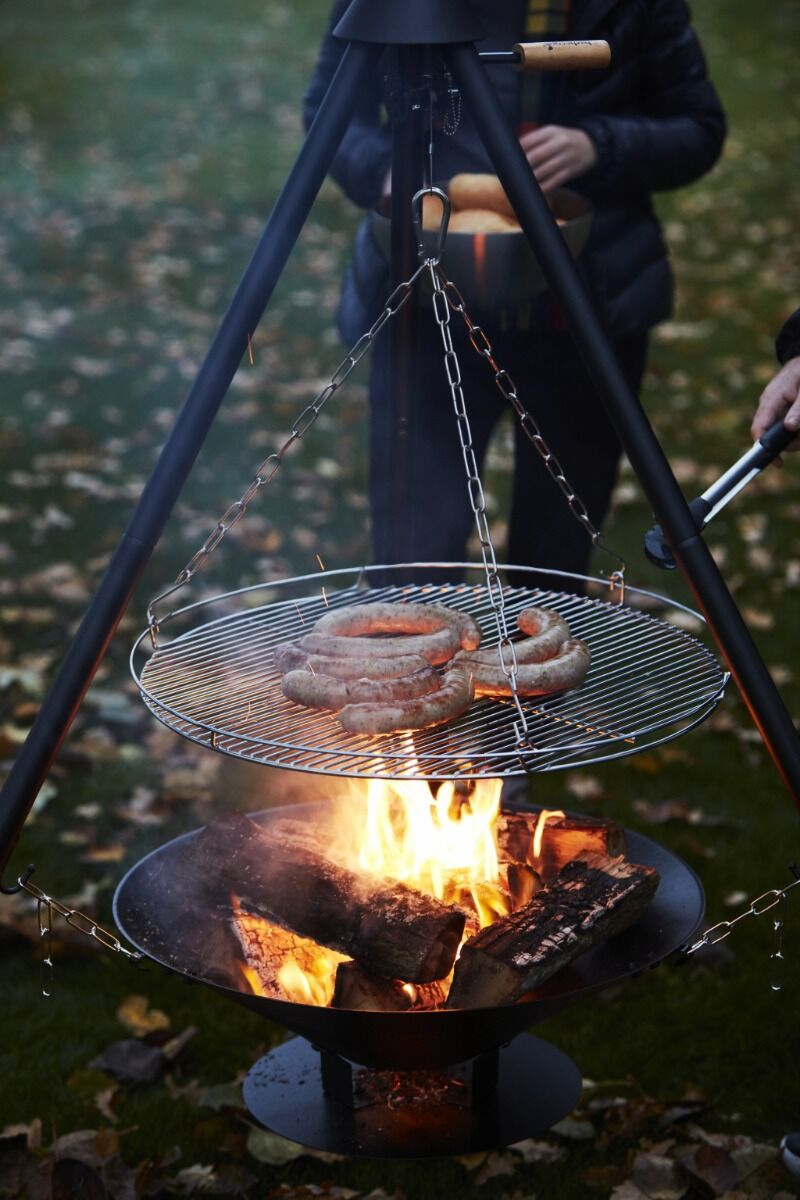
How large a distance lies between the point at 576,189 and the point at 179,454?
141 centimetres

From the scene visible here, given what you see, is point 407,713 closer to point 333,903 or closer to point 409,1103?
point 333,903

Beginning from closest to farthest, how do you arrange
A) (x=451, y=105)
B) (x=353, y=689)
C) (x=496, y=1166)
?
(x=353, y=689), (x=451, y=105), (x=496, y=1166)

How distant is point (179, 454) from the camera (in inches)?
91.5

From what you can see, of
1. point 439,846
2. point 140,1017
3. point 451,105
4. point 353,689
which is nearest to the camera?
point 353,689

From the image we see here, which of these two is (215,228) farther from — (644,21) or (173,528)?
(644,21)

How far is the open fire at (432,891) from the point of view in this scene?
2438mm

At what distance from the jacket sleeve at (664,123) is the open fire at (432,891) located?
4.63ft

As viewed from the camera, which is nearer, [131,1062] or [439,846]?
[439,846]

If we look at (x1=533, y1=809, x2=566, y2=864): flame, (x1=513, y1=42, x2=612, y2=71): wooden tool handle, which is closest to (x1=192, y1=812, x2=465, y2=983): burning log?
(x1=533, y1=809, x2=566, y2=864): flame

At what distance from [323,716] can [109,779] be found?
81.1 inches

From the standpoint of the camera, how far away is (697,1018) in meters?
3.34

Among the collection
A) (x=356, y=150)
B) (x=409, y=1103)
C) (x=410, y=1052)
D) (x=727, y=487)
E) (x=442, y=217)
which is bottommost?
(x=409, y=1103)

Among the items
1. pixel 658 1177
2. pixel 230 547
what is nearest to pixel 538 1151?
pixel 658 1177

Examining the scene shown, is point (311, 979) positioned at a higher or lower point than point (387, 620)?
lower
